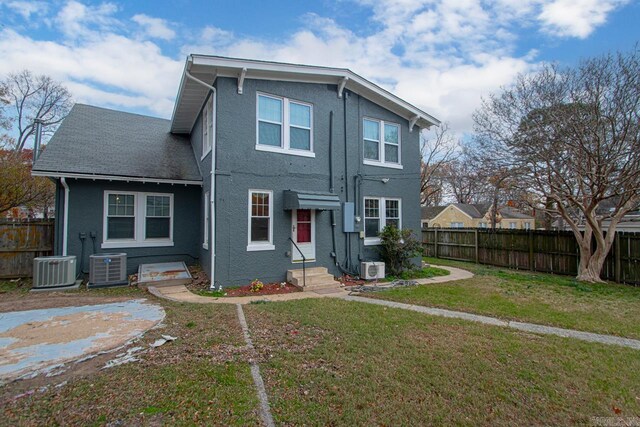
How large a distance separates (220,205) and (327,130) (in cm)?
409

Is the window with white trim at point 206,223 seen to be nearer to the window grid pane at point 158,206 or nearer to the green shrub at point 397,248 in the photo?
the window grid pane at point 158,206

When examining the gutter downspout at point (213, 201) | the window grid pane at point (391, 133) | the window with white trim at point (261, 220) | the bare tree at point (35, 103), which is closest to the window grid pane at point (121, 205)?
the gutter downspout at point (213, 201)

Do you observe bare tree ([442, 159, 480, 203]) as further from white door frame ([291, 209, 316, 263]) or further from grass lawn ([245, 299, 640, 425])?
grass lawn ([245, 299, 640, 425])

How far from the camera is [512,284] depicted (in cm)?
973

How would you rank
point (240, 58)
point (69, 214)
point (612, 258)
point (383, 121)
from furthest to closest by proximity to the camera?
point (383, 121) → point (612, 258) → point (69, 214) → point (240, 58)

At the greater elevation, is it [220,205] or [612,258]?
[220,205]

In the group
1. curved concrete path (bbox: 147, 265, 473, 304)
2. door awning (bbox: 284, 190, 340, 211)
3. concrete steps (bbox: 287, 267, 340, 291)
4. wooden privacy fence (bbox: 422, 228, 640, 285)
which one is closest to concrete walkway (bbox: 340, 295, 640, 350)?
curved concrete path (bbox: 147, 265, 473, 304)

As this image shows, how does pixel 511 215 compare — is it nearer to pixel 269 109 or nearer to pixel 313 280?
pixel 313 280

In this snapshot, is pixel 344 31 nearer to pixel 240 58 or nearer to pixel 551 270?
pixel 240 58

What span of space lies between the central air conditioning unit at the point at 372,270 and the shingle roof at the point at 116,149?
19.8ft

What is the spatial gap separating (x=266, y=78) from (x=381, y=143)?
14.9ft

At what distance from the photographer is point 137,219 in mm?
10031

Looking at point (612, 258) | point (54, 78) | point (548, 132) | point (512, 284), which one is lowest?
point (512, 284)

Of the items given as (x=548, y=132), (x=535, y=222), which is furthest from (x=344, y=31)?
(x=535, y=222)
